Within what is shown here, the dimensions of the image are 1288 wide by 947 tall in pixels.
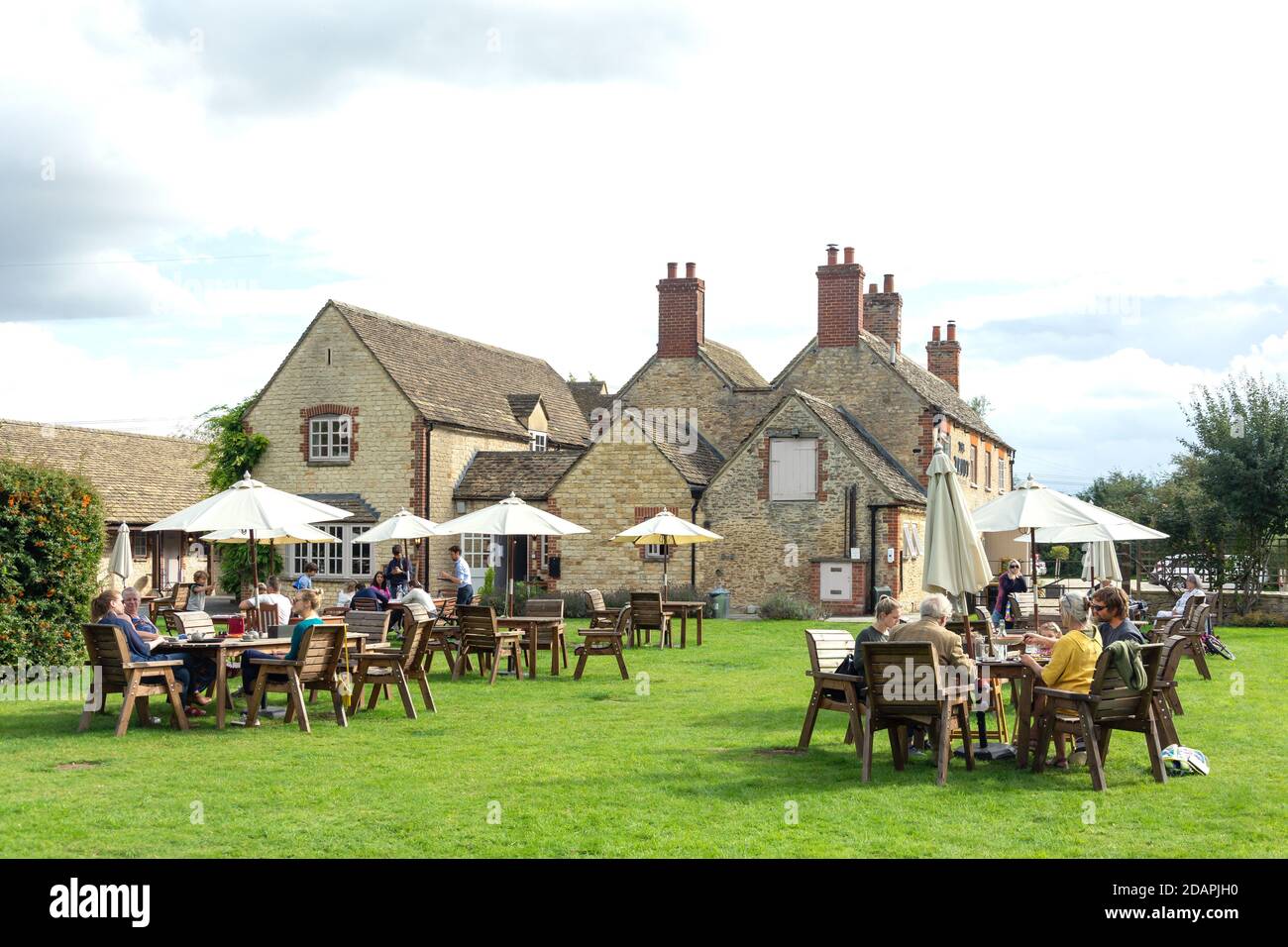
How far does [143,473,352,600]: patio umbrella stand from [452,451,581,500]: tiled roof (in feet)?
60.8

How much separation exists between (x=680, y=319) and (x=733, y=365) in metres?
3.47

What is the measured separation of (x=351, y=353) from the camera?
114 ft

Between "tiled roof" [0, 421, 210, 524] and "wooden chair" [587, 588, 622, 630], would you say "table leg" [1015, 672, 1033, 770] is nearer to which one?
"wooden chair" [587, 588, 622, 630]

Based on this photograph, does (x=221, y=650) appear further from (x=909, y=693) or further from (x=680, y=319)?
(x=680, y=319)

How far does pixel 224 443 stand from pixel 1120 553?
87.4 ft

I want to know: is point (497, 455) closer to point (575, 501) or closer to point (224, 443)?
point (575, 501)

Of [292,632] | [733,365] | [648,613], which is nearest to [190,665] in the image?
[292,632]

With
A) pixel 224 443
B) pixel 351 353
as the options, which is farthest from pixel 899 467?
pixel 224 443

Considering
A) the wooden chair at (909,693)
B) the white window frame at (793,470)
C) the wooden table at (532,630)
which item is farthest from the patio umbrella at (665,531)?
the wooden chair at (909,693)

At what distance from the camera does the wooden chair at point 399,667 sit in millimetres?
12641

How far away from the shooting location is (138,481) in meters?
42.8

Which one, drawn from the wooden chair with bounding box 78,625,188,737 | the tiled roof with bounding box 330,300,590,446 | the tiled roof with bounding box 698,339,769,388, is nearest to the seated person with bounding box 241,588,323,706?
the wooden chair with bounding box 78,625,188,737

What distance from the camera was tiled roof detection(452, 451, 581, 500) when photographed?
113 feet
